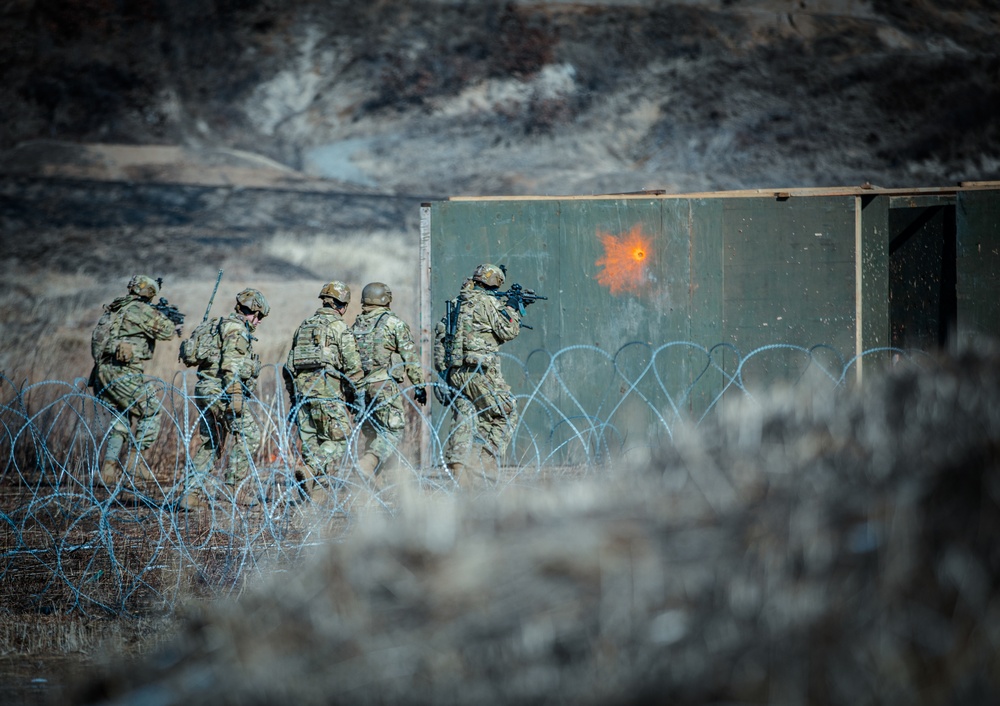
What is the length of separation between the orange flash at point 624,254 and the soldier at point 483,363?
1.47m

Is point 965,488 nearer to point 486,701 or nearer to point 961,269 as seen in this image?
point 486,701

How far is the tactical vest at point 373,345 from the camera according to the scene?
29.0 feet

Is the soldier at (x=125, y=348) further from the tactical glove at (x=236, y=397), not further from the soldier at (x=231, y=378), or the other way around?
the tactical glove at (x=236, y=397)

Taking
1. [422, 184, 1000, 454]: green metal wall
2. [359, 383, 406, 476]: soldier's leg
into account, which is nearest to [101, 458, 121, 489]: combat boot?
[359, 383, 406, 476]: soldier's leg

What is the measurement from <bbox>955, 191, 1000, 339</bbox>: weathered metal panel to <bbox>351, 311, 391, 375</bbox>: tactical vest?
209 inches

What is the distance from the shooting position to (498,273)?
9.02 meters

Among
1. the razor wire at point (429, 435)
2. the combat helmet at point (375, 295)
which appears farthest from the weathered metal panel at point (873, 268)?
the combat helmet at point (375, 295)

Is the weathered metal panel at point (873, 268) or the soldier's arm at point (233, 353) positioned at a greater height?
the weathered metal panel at point (873, 268)

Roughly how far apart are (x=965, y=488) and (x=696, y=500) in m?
0.80

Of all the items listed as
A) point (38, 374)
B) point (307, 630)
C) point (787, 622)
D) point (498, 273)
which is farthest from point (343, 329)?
point (38, 374)

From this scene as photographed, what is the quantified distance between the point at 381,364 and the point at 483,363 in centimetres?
89

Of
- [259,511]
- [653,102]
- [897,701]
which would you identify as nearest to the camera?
[897,701]

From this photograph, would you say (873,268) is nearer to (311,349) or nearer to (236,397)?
(311,349)

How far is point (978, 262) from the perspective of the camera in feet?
32.1
